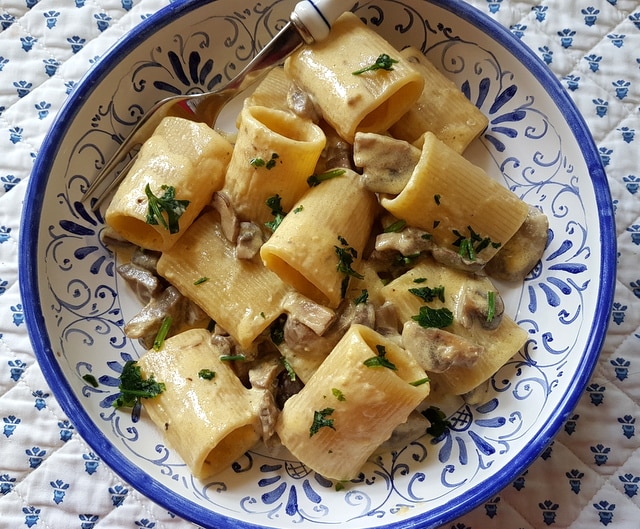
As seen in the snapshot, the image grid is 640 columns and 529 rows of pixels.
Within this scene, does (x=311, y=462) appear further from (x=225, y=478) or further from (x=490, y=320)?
(x=490, y=320)

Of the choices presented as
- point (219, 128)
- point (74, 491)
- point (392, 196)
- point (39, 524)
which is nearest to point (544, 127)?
point (392, 196)

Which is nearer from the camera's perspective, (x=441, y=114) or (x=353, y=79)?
(x=353, y=79)

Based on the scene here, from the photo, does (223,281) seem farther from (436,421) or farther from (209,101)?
(436,421)

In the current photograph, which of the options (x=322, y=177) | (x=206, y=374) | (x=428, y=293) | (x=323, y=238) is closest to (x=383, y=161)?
(x=322, y=177)

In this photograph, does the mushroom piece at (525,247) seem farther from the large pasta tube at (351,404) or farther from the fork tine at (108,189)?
the fork tine at (108,189)

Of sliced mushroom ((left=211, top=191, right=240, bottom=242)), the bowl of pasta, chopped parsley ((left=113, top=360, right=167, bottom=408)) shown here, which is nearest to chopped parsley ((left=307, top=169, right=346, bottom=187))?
the bowl of pasta

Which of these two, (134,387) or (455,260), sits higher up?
(455,260)

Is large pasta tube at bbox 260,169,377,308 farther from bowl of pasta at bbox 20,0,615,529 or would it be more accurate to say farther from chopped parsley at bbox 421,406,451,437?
chopped parsley at bbox 421,406,451,437
